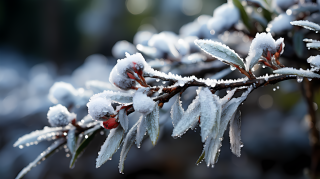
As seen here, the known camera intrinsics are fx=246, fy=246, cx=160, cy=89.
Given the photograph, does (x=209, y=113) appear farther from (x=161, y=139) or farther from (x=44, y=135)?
(x=161, y=139)

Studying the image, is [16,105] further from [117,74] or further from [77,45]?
[77,45]

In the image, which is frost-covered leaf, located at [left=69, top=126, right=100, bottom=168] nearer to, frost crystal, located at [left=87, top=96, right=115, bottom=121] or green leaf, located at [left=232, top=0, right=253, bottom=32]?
frost crystal, located at [left=87, top=96, right=115, bottom=121]

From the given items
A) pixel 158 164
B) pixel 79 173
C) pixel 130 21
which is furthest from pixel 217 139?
pixel 130 21

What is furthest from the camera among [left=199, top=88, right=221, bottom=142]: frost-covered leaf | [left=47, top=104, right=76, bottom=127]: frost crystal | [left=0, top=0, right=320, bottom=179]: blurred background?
[left=0, top=0, right=320, bottom=179]: blurred background

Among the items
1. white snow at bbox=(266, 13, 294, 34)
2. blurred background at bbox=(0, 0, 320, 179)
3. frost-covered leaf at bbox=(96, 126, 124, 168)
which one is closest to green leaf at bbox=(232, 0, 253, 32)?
white snow at bbox=(266, 13, 294, 34)

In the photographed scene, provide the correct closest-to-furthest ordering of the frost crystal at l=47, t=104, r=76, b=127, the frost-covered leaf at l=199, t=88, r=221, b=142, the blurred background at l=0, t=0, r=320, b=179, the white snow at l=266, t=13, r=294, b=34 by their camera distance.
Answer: the frost-covered leaf at l=199, t=88, r=221, b=142 → the frost crystal at l=47, t=104, r=76, b=127 → the white snow at l=266, t=13, r=294, b=34 → the blurred background at l=0, t=0, r=320, b=179
